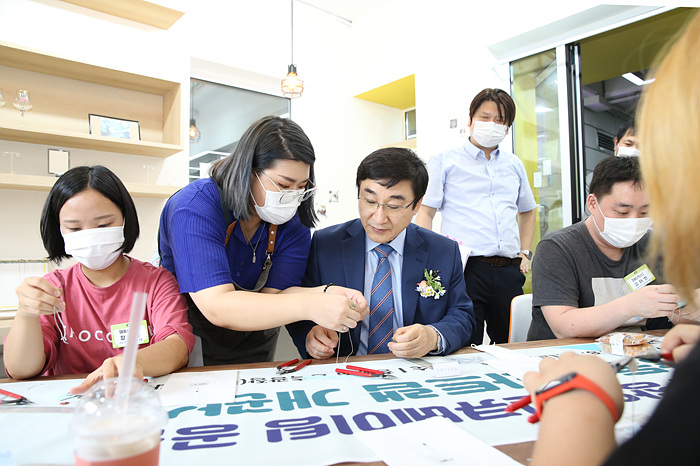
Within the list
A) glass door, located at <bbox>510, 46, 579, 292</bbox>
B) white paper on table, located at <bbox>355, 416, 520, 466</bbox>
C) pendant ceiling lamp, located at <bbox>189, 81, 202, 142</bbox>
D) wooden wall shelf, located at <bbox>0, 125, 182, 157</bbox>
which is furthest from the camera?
pendant ceiling lamp, located at <bbox>189, 81, 202, 142</bbox>

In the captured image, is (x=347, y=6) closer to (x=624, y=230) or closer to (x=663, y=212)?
(x=624, y=230)

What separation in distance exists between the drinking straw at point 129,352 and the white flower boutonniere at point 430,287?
3.77 feet

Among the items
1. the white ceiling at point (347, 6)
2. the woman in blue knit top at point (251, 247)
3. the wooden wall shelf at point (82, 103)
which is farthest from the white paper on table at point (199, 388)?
the white ceiling at point (347, 6)

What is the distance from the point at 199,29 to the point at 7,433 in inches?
161

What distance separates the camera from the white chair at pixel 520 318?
1.93 meters

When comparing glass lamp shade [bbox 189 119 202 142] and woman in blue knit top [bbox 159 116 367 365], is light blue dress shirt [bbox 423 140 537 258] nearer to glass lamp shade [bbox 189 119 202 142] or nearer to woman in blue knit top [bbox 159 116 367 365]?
woman in blue knit top [bbox 159 116 367 365]

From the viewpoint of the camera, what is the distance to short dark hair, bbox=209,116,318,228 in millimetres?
1403

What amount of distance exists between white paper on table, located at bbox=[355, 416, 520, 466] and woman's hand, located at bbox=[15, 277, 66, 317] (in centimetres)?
86

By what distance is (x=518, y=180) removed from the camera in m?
2.99

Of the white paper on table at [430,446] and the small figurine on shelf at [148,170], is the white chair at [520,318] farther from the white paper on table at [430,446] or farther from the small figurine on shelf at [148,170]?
the small figurine on shelf at [148,170]

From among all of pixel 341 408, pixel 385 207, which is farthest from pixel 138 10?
pixel 341 408

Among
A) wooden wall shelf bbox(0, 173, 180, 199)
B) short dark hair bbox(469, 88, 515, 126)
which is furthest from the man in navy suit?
wooden wall shelf bbox(0, 173, 180, 199)

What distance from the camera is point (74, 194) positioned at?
1321mm

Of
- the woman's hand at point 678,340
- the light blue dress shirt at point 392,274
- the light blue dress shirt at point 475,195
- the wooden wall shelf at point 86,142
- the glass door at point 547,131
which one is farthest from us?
the glass door at point 547,131
